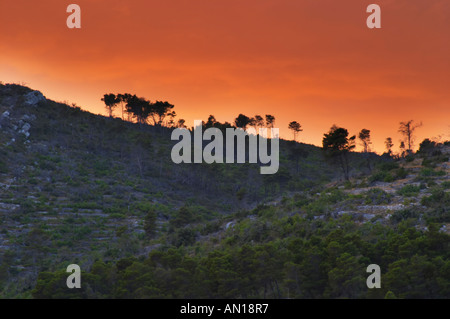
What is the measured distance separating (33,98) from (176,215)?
52331 mm

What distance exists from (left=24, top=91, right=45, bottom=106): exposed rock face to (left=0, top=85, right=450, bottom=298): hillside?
38cm

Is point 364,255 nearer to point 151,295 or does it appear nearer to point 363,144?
point 151,295

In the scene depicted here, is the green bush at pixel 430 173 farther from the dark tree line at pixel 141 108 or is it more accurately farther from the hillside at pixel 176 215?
the dark tree line at pixel 141 108

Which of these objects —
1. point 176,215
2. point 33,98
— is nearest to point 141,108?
point 33,98

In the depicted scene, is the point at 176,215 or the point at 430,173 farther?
the point at 176,215

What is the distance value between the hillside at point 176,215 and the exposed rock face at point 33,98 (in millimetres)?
383

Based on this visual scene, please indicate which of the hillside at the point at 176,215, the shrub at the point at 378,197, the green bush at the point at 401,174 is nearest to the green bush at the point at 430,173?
the hillside at the point at 176,215

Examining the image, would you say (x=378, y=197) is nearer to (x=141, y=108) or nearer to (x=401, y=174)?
(x=401, y=174)

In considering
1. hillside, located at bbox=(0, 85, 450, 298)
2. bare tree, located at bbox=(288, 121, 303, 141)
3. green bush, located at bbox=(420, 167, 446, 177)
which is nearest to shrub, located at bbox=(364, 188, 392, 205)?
hillside, located at bbox=(0, 85, 450, 298)

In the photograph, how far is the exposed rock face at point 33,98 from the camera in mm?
89625

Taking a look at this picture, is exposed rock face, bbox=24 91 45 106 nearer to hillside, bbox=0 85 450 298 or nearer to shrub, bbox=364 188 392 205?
hillside, bbox=0 85 450 298

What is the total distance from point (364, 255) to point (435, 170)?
72.6 feet

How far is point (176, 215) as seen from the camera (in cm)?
5788
